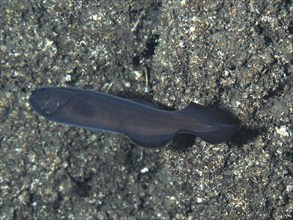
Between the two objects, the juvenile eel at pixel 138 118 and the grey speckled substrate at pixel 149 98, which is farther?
the grey speckled substrate at pixel 149 98

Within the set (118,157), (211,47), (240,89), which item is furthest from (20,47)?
(240,89)

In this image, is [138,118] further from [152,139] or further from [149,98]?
[149,98]

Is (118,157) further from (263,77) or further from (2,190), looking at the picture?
(263,77)

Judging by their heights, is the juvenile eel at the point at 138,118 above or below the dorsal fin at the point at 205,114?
below

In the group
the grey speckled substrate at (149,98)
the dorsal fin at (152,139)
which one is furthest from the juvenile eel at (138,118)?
the grey speckled substrate at (149,98)

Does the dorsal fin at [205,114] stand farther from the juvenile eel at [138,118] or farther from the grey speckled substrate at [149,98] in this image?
the grey speckled substrate at [149,98]

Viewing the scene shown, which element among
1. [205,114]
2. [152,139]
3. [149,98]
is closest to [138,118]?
[152,139]
